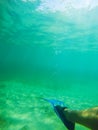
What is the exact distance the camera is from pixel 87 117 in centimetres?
288

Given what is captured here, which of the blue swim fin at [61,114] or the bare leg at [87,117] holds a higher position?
the blue swim fin at [61,114]

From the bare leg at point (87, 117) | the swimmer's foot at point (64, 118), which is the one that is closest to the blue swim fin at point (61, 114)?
the swimmer's foot at point (64, 118)

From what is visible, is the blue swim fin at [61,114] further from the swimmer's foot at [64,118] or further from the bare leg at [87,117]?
the bare leg at [87,117]

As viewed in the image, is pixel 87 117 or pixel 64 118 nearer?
pixel 87 117

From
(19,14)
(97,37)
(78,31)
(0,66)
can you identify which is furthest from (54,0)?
(0,66)

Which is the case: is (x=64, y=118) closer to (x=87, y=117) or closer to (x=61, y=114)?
(x=61, y=114)

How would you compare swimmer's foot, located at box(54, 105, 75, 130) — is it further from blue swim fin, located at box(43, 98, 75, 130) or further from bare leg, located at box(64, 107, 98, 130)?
bare leg, located at box(64, 107, 98, 130)

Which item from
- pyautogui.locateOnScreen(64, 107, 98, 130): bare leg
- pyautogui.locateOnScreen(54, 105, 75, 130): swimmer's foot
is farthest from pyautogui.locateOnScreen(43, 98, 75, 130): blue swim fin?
pyautogui.locateOnScreen(64, 107, 98, 130): bare leg

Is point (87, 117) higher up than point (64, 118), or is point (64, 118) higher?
point (64, 118)

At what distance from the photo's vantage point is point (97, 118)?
109 inches

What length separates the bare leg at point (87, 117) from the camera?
2.80 meters

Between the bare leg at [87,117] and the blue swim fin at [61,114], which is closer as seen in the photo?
the bare leg at [87,117]

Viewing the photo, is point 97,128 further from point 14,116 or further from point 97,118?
point 14,116

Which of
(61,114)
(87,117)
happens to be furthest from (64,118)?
(87,117)
